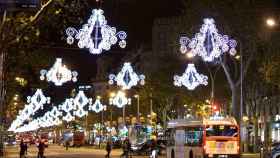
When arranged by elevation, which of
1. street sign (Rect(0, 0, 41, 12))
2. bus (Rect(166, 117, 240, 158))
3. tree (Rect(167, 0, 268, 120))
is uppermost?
tree (Rect(167, 0, 268, 120))

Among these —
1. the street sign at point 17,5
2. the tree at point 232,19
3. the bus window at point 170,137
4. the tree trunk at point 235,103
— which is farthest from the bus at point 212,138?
the street sign at point 17,5

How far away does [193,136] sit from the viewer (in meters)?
44.2

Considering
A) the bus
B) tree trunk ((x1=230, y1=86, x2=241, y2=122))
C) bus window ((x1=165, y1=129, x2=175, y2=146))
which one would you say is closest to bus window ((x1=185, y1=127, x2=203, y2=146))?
the bus

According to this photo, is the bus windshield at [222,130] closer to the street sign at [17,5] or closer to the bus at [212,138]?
the bus at [212,138]

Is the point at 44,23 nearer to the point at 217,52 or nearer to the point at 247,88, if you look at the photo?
the point at 217,52

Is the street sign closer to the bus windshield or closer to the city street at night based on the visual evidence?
the city street at night

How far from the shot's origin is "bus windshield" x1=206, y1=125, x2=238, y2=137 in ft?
137

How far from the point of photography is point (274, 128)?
83.0 m

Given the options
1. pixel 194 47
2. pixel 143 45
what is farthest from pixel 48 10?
pixel 143 45

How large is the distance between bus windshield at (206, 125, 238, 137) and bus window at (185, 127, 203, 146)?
2.76 ft

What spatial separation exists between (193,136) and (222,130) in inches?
118

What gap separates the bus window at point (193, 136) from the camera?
141 feet

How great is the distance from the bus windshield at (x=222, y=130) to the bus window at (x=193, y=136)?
84cm

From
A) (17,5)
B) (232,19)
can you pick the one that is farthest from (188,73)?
(17,5)
